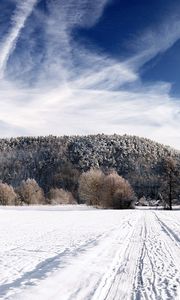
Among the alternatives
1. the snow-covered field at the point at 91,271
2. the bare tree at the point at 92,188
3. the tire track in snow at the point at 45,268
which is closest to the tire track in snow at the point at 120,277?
the snow-covered field at the point at 91,271

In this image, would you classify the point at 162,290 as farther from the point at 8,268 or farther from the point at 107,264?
the point at 8,268

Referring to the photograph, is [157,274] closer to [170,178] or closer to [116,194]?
[170,178]

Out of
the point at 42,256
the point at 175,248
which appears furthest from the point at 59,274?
the point at 175,248

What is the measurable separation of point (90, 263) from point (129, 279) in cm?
222

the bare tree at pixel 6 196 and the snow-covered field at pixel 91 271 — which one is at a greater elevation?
the bare tree at pixel 6 196

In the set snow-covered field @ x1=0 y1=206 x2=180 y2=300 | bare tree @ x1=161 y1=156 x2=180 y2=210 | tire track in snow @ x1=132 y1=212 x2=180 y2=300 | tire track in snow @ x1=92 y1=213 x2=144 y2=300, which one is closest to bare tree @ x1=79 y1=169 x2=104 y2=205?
bare tree @ x1=161 y1=156 x2=180 y2=210

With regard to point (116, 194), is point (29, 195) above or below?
above

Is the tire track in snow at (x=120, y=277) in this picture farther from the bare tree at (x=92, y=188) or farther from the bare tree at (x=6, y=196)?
the bare tree at (x=6, y=196)

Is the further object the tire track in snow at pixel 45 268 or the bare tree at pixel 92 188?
the bare tree at pixel 92 188

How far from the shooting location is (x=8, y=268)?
10766 millimetres

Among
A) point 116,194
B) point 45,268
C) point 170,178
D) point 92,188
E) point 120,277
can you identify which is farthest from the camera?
point 92,188

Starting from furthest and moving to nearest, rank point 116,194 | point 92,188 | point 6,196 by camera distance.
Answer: point 6,196, point 92,188, point 116,194

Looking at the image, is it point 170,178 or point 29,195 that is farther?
point 29,195

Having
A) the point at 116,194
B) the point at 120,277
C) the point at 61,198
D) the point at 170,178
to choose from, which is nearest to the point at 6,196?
the point at 61,198
